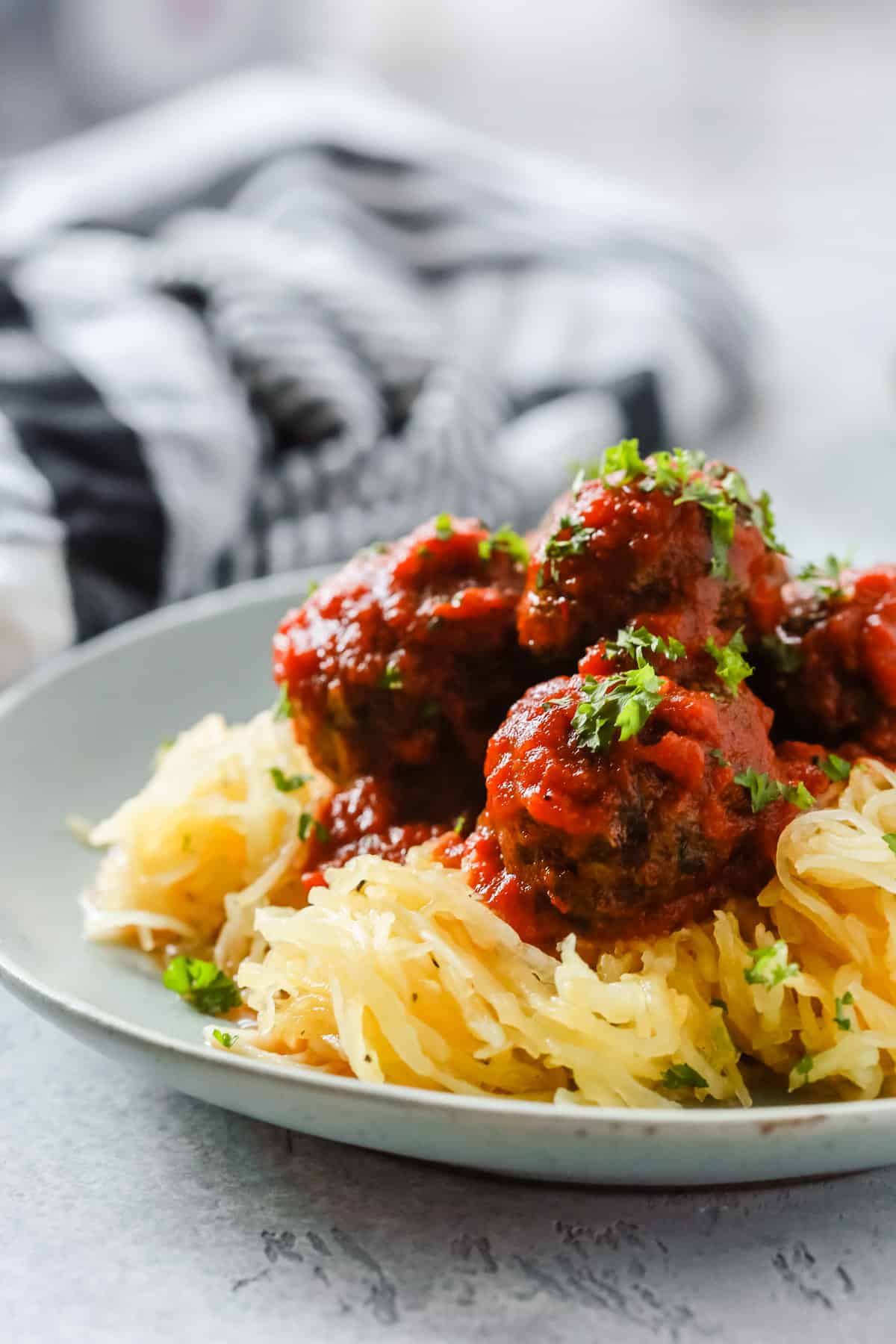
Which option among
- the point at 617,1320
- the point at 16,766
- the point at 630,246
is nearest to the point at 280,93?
the point at 630,246

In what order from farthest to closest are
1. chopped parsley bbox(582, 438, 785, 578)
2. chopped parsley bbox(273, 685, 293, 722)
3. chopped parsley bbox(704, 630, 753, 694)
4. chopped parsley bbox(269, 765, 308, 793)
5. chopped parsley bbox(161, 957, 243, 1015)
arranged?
chopped parsley bbox(269, 765, 308, 793), chopped parsley bbox(273, 685, 293, 722), chopped parsley bbox(161, 957, 243, 1015), chopped parsley bbox(582, 438, 785, 578), chopped parsley bbox(704, 630, 753, 694)

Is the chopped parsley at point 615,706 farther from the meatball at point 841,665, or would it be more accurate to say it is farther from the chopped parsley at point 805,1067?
the chopped parsley at point 805,1067

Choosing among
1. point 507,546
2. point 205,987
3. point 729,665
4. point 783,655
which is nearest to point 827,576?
point 783,655

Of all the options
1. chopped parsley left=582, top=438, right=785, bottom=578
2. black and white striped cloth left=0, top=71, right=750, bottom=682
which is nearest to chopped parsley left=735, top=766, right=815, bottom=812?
chopped parsley left=582, top=438, right=785, bottom=578

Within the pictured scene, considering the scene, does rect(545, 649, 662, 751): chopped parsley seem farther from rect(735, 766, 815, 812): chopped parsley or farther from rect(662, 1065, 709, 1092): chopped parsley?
rect(662, 1065, 709, 1092): chopped parsley

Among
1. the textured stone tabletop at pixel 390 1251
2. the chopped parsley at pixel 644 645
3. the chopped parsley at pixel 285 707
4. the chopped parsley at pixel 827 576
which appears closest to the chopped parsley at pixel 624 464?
the chopped parsley at pixel 644 645

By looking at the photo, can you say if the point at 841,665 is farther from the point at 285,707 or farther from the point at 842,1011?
the point at 285,707

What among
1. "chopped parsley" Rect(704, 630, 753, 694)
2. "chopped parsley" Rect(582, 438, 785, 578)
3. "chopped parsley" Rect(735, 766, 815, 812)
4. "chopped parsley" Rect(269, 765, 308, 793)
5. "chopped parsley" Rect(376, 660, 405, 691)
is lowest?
"chopped parsley" Rect(269, 765, 308, 793)
